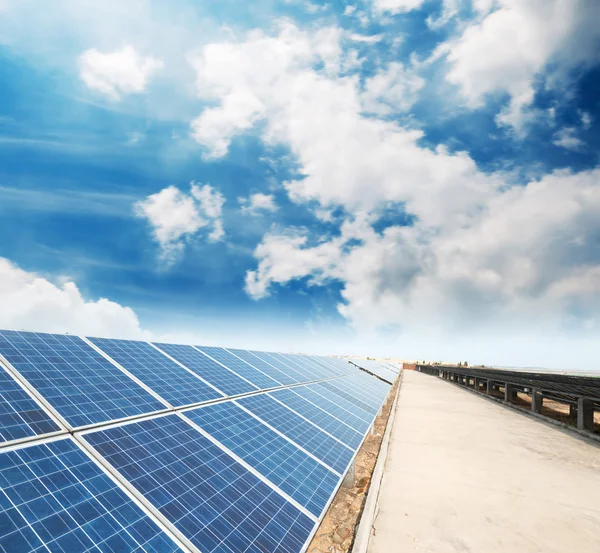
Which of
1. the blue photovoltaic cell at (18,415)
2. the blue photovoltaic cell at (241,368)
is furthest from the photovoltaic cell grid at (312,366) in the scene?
the blue photovoltaic cell at (18,415)

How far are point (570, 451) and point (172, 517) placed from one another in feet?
64.9

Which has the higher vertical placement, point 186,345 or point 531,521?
point 186,345

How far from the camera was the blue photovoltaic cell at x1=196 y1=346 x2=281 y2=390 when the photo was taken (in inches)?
601

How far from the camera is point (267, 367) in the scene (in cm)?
1955

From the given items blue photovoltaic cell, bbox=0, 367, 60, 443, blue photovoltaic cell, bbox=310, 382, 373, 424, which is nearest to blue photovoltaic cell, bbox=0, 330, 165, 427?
blue photovoltaic cell, bbox=0, 367, 60, 443

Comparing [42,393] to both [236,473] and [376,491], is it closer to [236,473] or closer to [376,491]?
[236,473]

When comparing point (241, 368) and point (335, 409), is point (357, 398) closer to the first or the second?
point (335, 409)

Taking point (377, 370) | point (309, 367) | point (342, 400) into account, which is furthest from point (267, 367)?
point (377, 370)

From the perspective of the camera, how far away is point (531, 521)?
29.9ft

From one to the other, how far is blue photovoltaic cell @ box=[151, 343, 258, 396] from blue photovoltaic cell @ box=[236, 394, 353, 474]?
0.93m

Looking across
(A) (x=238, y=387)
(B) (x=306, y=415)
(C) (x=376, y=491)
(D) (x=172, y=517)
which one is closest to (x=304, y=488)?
(D) (x=172, y=517)

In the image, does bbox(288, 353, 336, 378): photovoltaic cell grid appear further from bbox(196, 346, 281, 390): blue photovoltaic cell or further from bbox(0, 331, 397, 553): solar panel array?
bbox(0, 331, 397, 553): solar panel array

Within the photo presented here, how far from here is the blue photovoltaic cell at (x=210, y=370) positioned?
12621 millimetres

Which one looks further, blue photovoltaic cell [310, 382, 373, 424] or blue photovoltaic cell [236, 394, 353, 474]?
blue photovoltaic cell [310, 382, 373, 424]
